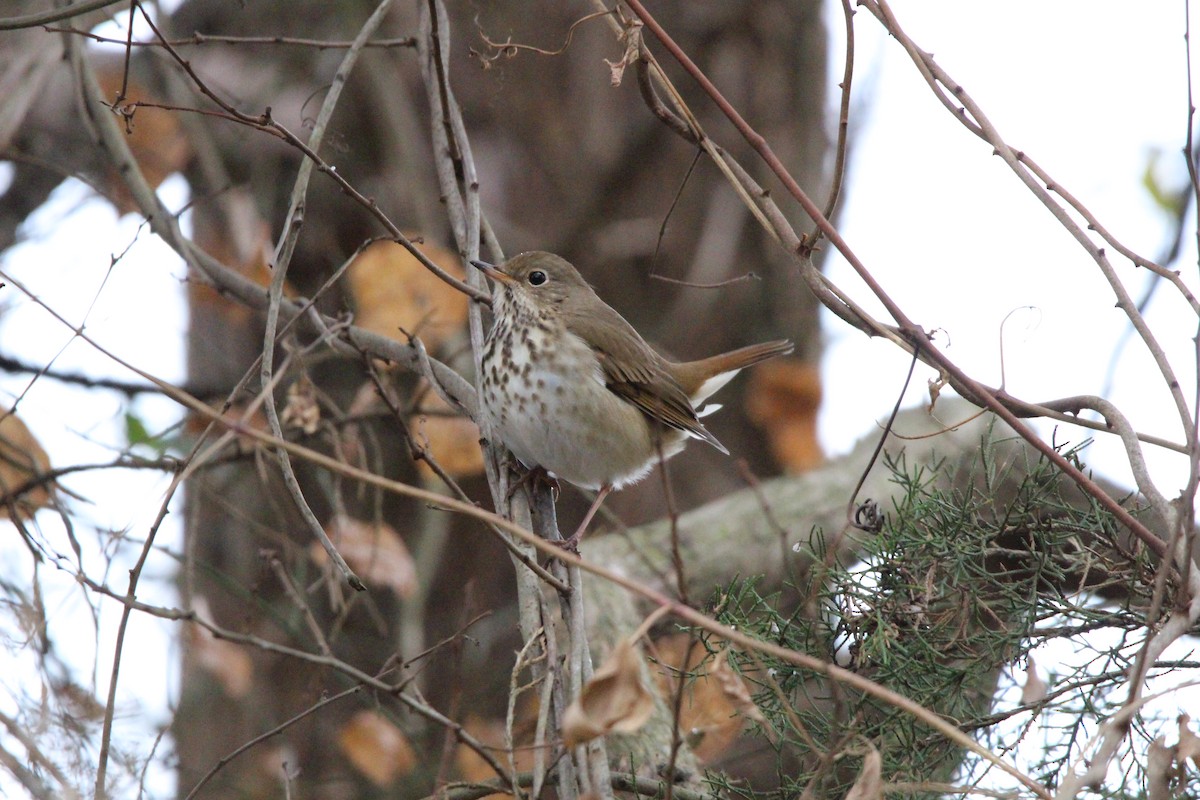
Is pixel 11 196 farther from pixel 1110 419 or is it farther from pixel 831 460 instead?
pixel 1110 419

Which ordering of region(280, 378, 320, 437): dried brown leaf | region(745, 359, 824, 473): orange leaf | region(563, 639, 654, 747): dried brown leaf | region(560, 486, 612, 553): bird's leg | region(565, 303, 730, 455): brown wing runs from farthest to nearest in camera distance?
region(745, 359, 824, 473): orange leaf
region(565, 303, 730, 455): brown wing
region(280, 378, 320, 437): dried brown leaf
region(560, 486, 612, 553): bird's leg
region(563, 639, 654, 747): dried brown leaf

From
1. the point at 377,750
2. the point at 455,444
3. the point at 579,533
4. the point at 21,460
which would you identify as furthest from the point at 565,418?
the point at 377,750

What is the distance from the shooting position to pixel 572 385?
3.14 metres

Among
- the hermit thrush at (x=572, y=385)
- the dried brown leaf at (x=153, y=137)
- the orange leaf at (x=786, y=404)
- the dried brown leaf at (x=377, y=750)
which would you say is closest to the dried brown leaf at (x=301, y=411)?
the hermit thrush at (x=572, y=385)

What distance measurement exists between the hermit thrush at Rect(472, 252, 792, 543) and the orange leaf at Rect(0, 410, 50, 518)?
1.20 meters

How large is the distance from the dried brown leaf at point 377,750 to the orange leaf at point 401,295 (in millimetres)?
1616

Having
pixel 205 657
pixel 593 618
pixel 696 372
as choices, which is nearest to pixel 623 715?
pixel 593 618

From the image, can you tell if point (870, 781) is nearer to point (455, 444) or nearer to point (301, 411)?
point (301, 411)

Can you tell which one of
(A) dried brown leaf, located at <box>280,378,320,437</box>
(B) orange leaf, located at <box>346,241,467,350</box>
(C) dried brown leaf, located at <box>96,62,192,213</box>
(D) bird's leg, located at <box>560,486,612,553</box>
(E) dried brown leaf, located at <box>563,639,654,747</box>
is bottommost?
(E) dried brown leaf, located at <box>563,639,654,747</box>

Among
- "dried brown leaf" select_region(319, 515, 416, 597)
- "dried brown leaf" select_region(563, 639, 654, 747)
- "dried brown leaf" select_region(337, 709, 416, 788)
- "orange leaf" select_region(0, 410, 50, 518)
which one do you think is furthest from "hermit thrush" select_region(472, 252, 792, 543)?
"dried brown leaf" select_region(337, 709, 416, 788)

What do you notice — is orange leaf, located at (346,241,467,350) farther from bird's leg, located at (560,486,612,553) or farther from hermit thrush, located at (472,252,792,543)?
bird's leg, located at (560,486,612,553)

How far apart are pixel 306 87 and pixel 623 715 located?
4293 mm

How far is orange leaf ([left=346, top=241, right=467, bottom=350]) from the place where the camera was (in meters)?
3.98

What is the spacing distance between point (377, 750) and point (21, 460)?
1879 mm
